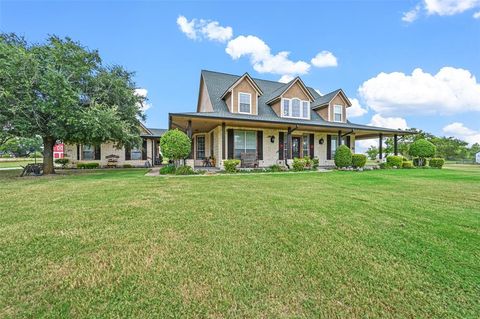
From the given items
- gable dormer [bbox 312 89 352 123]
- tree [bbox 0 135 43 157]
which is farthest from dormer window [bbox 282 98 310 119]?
tree [bbox 0 135 43 157]

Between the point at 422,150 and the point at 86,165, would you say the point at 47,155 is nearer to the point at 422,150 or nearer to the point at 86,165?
the point at 86,165

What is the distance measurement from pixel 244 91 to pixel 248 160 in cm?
501

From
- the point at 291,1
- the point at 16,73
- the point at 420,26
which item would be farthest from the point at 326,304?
the point at 420,26

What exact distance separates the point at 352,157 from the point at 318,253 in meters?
14.2

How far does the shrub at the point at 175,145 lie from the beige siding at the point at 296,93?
8694mm

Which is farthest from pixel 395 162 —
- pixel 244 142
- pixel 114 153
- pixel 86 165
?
pixel 86 165

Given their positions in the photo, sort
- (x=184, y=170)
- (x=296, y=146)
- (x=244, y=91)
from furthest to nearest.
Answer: (x=296, y=146) → (x=244, y=91) → (x=184, y=170)

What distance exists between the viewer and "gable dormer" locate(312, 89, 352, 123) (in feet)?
60.4

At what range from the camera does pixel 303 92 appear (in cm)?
1736

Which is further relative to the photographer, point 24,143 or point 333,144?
point 333,144

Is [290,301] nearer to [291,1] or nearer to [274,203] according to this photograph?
[274,203]

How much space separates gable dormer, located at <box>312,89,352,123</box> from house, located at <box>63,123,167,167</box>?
15540 mm

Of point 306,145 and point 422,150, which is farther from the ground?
point 306,145

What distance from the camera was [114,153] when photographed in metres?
20.3
